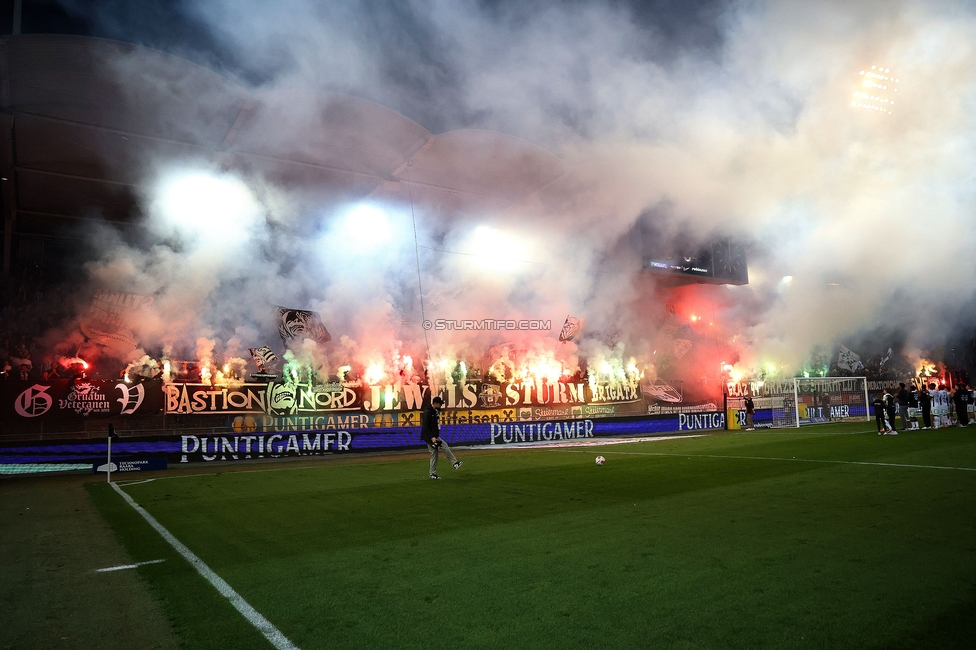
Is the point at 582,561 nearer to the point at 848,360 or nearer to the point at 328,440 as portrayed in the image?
the point at 328,440

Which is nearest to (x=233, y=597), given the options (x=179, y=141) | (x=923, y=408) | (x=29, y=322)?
(x=179, y=141)

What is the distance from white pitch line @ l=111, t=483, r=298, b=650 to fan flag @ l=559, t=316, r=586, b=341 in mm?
24586

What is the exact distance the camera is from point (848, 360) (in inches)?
1382

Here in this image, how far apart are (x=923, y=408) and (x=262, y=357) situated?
23649mm

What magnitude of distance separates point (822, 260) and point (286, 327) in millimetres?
22391

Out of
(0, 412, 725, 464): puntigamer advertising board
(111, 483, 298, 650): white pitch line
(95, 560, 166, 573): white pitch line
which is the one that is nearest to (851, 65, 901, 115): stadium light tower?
(0, 412, 725, 464): puntigamer advertising board

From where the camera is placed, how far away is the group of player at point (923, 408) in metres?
18.7

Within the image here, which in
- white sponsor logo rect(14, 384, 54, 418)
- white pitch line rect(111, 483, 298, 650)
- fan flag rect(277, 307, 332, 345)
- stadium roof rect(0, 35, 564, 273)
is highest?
stadium roof rect(0, 35, 564, 273)

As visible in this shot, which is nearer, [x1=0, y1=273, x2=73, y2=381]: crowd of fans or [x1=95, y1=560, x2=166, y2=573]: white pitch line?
[x1=95, y1=560, x2=166, y2=573]: white pitch line

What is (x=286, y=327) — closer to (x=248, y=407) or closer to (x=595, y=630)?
(x=248, y=407)

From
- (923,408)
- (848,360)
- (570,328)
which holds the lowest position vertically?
(923,408)

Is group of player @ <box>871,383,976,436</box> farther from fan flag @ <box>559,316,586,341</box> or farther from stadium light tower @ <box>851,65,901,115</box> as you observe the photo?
fan flag @ <box>559,316,586,341</box>

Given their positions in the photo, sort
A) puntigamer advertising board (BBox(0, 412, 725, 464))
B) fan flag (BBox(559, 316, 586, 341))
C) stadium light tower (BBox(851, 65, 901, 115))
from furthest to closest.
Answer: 1. fan flag (BBox(559, 316, 586, 341))
2. puntigamer advertising board (BBox(0, 412, 725, 464))
3. stadium light tower (BBox(851, 65, 901, 115))

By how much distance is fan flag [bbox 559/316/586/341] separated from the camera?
100 feet
